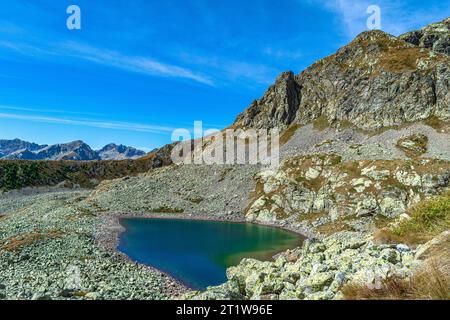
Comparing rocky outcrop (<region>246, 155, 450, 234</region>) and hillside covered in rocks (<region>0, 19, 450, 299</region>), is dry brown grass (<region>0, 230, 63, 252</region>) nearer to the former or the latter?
hillside covered in rocks (<region>0, 19, 450, 299</region>)

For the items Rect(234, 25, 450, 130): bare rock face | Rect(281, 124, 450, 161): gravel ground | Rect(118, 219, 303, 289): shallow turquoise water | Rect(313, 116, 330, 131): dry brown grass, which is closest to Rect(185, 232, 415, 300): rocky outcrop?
Rect(118, 219, 303, 289): shallow turquoise water

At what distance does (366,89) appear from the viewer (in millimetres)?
165000

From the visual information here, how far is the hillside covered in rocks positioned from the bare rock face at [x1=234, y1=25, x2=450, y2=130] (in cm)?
64

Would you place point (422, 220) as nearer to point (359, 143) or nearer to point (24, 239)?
point (24, 239)

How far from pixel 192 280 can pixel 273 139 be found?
416 feet

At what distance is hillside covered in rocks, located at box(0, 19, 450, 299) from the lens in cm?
1866

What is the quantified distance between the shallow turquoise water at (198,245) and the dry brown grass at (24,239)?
13907 millimetres

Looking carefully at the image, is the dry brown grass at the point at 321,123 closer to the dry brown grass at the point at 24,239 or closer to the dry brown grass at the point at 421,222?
the dry brown grass at the point at 24,239

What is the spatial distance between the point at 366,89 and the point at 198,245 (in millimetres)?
131304

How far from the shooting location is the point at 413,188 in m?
83.5

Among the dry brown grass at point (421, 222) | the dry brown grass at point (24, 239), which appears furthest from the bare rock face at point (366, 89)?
the dry brown grass at point (421, 222)

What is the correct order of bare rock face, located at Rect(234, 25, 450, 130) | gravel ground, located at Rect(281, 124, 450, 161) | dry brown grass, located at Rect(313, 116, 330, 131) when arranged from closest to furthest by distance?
gravel ground, located at Rect(281, 124, 450, 161) → bare rock face, located at Rect(234, 25, 450, 130) → dry brown grass, located at Rect(313, 116, 330, 131)
